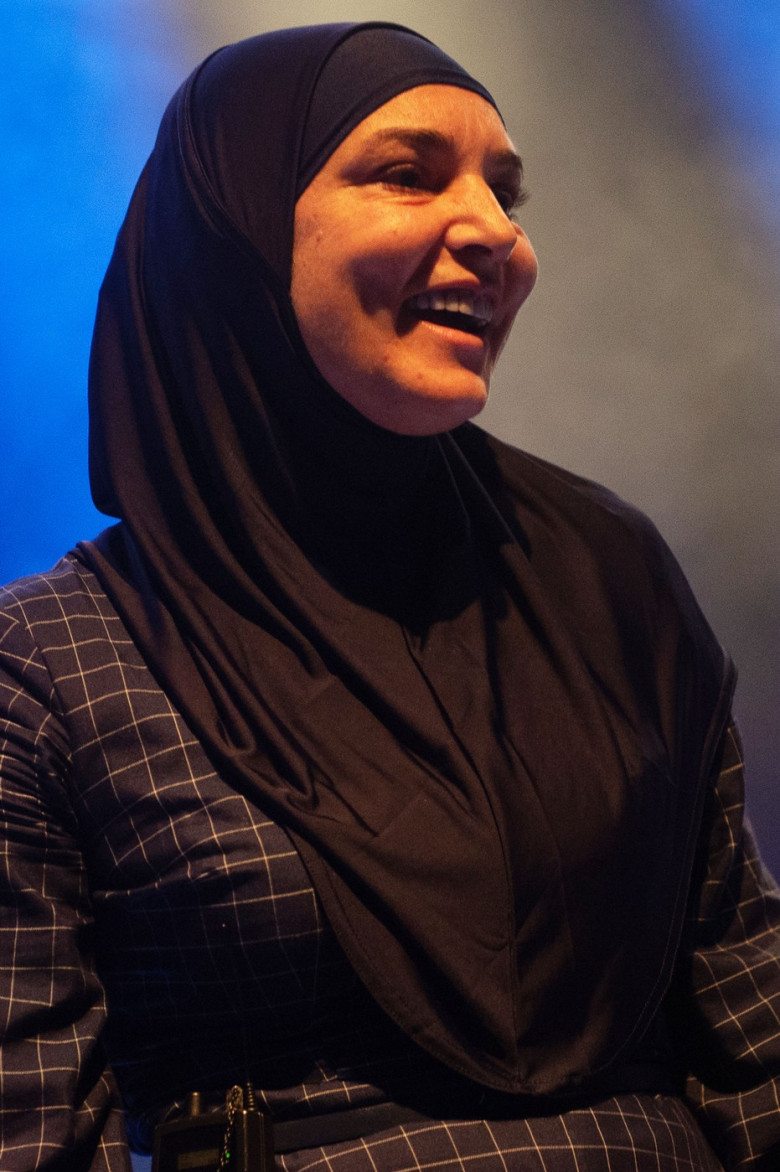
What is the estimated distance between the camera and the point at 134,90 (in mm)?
1921

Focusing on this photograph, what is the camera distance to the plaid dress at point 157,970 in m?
0.99

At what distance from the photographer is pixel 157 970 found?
105 cm

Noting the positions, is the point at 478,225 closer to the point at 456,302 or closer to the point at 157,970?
the point at 456,302

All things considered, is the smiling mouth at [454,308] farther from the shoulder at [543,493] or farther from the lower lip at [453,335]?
the shoulder at [543,493]

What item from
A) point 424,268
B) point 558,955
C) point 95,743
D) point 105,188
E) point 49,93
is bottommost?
point 558,955

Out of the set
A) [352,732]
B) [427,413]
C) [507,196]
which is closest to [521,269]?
[507,196]

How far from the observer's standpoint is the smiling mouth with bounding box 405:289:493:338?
3.79 ft

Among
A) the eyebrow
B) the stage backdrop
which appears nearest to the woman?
the eyebrow

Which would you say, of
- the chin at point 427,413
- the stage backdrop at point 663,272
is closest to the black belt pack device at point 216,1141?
the chin at point 427,413

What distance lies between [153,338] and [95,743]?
422mm

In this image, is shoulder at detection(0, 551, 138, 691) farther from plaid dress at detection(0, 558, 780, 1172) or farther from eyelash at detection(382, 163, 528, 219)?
eyelash at detection(382, 163, 528, 219)

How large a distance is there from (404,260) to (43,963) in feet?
2.19

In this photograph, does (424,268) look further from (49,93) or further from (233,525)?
(49,93)

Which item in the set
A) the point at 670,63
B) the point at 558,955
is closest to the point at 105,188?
the point at 670,63
